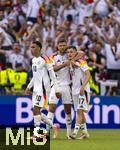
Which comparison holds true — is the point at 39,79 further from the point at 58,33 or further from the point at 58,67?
the point at 58,33

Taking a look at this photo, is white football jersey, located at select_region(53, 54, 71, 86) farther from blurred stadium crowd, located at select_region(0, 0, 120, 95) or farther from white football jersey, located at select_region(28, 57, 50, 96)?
blurred stadium crowd, located at select_region(0, 0, 120, 95)

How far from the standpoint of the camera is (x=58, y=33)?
917 inches

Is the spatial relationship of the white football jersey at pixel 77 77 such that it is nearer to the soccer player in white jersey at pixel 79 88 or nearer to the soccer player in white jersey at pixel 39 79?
the soccer player in white jersey at pixel 79 88

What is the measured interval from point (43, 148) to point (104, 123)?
694cm

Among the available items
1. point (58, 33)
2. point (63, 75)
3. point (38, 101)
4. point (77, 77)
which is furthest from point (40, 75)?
point (58, 33)

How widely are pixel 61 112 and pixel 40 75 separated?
14.0 ft

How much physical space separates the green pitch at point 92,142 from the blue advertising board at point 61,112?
4.27 ft

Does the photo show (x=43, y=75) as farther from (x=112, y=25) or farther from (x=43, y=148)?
(x=112, y=25)

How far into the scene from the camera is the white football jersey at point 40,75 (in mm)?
16312

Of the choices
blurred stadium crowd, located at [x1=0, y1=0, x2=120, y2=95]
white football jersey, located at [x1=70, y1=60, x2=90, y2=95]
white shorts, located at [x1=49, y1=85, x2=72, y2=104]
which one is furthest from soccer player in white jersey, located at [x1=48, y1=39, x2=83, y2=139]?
blurred stadium crowd, located at [x1=0, y1=0, x2=120, y2=95]

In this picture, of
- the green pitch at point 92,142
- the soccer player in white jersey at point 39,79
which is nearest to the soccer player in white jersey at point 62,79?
the soccer player in white jersey at point 39,79

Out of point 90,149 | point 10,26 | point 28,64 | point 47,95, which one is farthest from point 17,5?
point 90,149

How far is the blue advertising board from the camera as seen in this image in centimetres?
2030

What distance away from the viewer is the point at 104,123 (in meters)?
20.6
